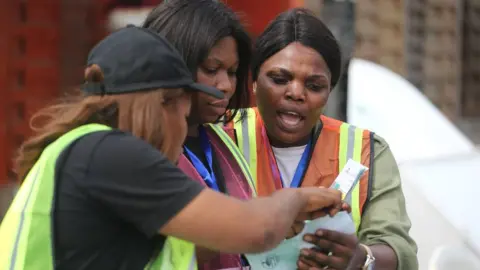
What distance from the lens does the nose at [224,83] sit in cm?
243

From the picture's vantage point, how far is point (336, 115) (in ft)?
13.9

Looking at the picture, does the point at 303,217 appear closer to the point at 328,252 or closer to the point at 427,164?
the point at 328,252

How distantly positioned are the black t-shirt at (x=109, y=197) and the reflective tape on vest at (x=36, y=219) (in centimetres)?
2

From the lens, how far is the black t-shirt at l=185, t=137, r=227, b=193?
7.98 feet

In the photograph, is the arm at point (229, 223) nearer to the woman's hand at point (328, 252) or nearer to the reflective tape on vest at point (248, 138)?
the woman's hand at point (328, 252)

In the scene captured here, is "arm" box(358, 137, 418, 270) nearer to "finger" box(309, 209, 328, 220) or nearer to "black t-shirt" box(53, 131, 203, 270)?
"finger" box(309, 209, 328, 220)

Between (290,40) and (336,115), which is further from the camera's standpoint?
(336,115)

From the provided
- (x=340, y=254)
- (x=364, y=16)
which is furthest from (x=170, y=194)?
(x=364, y=16)

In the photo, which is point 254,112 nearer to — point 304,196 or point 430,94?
point 304,196

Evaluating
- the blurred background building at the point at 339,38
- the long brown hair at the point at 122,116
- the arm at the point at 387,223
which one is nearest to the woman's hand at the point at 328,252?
the arm at the point at 387,223

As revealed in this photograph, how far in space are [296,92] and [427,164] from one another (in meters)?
1.49

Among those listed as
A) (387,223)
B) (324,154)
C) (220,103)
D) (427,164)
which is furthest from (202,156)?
(427,164)

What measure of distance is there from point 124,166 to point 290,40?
38.9 inches

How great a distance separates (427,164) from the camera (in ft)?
13.1
